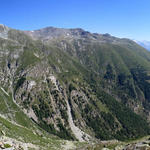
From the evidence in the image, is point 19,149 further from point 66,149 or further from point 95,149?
point 66,149

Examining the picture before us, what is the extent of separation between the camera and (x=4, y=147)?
40594 millimetres

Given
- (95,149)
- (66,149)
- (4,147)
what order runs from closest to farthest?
(4,147) → (95,149) → (66,149)

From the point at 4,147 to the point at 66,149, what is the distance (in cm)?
8317

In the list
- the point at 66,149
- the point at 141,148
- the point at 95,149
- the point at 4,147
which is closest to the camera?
the point at 4,147

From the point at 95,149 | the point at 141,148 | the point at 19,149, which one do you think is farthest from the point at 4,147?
the point at 95,149

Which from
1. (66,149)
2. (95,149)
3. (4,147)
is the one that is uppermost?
(4,147)

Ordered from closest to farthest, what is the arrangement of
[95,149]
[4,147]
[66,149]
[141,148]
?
[4,147] → [141,148] → [95,149] → [66,149]

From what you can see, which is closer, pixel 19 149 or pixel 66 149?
pixel 19 149

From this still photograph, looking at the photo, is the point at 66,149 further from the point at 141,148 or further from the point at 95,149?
the point at 141,148

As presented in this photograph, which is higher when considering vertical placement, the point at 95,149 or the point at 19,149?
the point at 19,149

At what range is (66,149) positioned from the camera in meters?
116

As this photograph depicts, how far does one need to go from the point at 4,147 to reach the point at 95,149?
152ft

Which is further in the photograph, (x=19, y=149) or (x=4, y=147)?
(x=19, y=149)

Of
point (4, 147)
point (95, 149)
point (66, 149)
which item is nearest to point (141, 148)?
point (95, 149)
